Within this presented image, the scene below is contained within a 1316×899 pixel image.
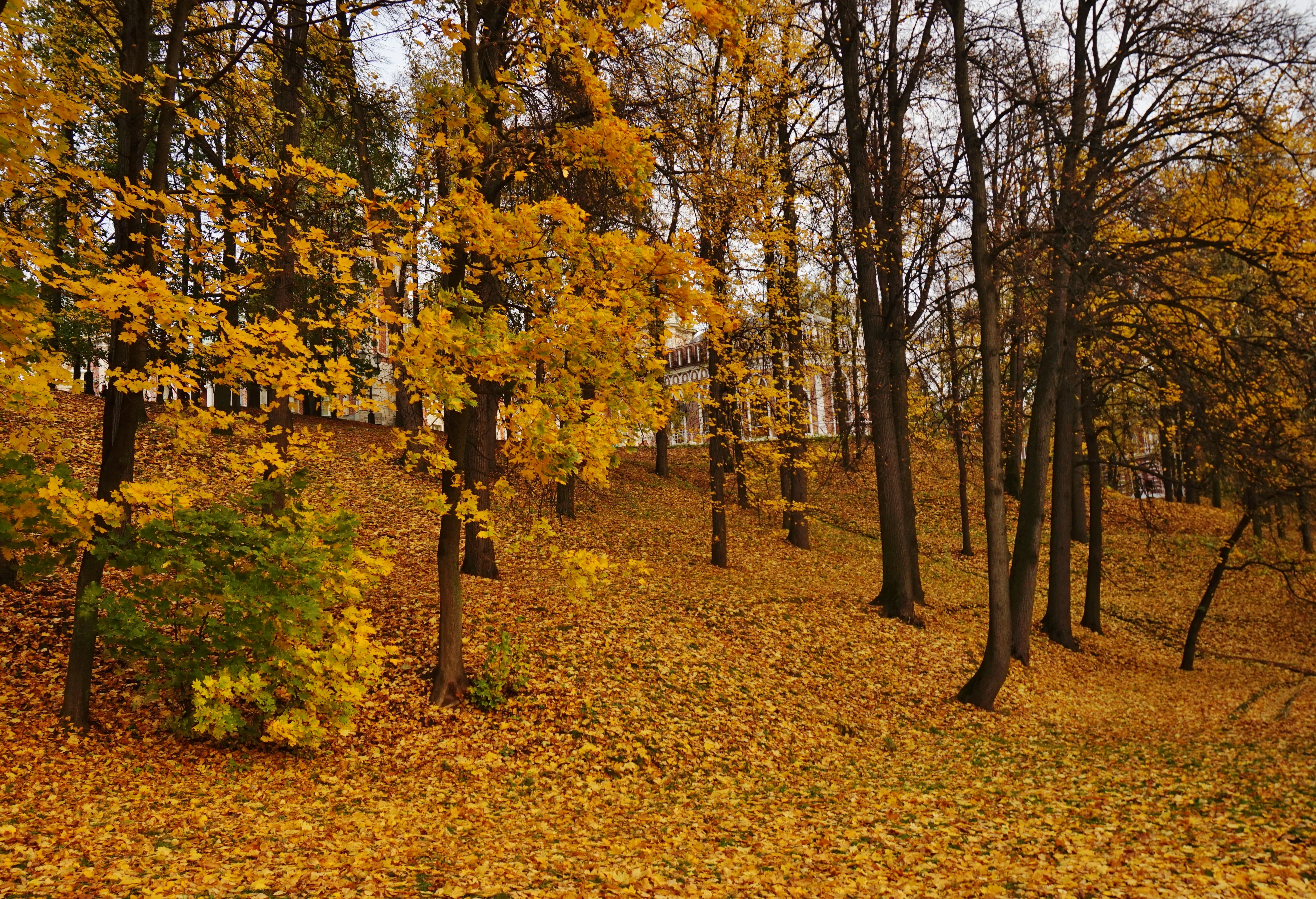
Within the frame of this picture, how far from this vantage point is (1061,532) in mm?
15258

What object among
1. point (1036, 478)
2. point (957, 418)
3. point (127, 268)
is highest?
point (127, 268)

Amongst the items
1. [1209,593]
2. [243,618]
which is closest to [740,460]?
[1209,593]

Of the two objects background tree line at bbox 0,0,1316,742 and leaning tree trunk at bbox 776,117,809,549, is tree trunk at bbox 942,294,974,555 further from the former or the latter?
leaning tree trunk at bbox 776,117,809,549

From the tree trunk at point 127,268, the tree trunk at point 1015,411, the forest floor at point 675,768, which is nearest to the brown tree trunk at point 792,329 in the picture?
the forest floor at point 675,768

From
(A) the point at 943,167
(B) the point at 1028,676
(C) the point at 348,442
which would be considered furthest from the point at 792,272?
(C) the point at 348,442

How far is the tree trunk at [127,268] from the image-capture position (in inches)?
243

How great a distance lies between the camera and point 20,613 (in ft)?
25.0

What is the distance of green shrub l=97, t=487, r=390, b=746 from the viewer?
6098 millimetres

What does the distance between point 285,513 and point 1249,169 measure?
11.9 metres

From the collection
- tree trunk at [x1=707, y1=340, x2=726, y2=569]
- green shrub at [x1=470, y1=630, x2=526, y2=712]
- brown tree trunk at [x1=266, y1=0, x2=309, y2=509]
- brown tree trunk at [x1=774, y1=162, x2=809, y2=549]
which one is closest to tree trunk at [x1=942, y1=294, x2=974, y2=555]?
brown tree trunk at [x1=774, y1=162, x2=809, y2=549]

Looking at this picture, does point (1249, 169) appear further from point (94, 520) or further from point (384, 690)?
point (94, 520)

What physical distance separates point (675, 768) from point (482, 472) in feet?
12.8

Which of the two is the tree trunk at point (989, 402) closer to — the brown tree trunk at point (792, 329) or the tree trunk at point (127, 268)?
the brown tree trunk at point (792, 329)

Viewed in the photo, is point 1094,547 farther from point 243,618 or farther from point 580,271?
point 243,618
